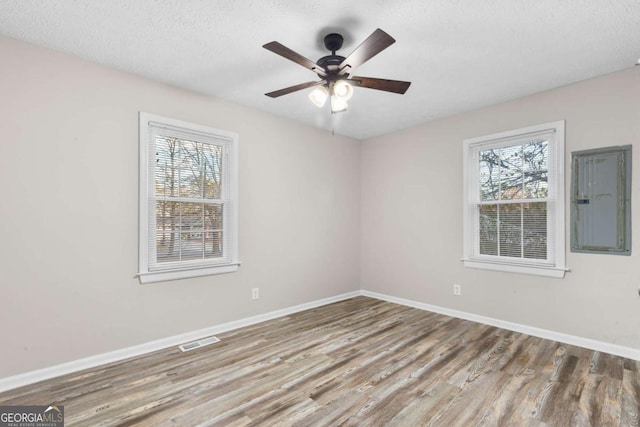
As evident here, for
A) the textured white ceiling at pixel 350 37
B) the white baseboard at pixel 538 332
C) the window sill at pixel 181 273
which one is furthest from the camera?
the window sill at pixel 181 273

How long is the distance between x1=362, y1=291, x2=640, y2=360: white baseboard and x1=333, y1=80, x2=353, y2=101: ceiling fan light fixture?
3154 millimetres

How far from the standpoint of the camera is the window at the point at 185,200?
304 cm

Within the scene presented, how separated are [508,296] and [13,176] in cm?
487

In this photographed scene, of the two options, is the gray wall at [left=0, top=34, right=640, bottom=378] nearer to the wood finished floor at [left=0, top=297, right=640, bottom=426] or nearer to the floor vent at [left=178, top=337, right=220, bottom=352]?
the floor vent at [left=178, top=337, right=220, bottom=352]

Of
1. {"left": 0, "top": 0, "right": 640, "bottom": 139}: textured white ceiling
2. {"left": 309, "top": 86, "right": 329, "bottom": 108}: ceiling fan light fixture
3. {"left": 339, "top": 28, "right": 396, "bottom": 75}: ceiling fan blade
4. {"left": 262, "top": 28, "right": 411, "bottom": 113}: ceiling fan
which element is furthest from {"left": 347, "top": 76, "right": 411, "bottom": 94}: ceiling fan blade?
{"left": 0, "top": 0, "right": 640, "bottom": 139}: textured white ceiling

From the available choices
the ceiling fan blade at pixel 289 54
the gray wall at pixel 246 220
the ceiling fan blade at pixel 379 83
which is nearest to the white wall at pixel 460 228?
the gray wall at pixel 246 220

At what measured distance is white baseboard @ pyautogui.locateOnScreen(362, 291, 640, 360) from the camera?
2.85m

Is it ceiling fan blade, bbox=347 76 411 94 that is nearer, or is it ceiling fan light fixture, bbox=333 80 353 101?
ceiling fan blade, bbox=347 76 411 94

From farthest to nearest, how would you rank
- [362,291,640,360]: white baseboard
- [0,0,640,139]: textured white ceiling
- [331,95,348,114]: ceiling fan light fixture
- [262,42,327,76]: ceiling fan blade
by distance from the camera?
[362,291,640,360]: white baseboard
[331,95,348,114]: ceiling fan light fixture
[0,0,640,139]: textured white ceiling
[262,42,327,76]: ceiling fan blade

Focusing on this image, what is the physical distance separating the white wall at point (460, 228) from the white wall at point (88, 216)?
1899mm

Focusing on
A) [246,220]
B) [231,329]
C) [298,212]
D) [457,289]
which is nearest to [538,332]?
[457,289]

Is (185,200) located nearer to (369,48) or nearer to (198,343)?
(198,343)

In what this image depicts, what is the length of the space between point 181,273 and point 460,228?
3.39 m

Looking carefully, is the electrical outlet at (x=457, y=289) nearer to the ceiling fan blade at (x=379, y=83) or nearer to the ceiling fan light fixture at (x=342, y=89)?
the ceiling fan blade at (x=379, y=83)
